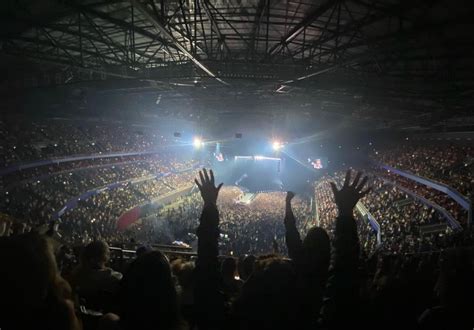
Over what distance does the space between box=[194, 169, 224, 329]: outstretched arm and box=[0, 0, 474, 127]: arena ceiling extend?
24.6 feet

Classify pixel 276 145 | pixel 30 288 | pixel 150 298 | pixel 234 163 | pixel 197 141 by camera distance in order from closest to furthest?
pixel 30 288 < pixel 150 298 < pixel 276 145 < pixel 197 141 < pixel 234 163

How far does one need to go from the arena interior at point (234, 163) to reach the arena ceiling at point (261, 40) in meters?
0.09

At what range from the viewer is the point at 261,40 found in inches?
562

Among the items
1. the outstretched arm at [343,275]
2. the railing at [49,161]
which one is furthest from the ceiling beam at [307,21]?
the railing at [49,161]

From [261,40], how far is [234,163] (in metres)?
34.5

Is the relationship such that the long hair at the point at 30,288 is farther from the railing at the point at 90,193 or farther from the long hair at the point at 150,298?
the railing at the point at 90,193

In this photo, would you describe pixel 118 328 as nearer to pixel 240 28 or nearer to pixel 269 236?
pixel 240 28

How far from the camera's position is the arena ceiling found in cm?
1142

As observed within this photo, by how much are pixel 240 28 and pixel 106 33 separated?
4.90 meters

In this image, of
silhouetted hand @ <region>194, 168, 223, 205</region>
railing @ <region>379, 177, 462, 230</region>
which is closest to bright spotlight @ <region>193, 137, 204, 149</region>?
railing @ <region>379, 177, 462, 230</region>

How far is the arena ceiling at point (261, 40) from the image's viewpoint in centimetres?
1142

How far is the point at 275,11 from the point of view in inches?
508

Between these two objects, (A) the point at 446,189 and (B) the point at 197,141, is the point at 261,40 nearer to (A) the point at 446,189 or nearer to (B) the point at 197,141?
(A) the point at 446,189

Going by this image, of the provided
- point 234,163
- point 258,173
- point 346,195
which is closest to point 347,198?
point 346,195
